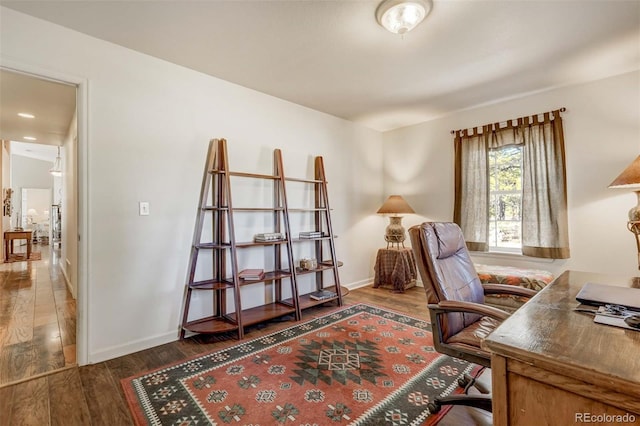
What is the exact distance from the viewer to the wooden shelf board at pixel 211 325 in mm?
2443

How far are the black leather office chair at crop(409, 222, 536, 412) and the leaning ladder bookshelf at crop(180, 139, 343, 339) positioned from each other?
63.7 inches

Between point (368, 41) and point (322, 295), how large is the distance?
258 cm

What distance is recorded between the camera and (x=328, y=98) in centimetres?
337

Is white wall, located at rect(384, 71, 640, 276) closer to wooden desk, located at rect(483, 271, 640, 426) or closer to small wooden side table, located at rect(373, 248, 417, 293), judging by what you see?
small wooden side table, located at rect(373, 248, 417, 293)

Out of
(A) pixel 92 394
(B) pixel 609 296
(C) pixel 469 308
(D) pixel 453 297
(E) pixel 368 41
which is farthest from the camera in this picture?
(E) pixel 368 41

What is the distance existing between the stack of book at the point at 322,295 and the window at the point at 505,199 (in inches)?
80.9

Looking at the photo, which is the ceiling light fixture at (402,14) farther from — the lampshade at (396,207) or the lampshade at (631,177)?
the lampshade at (396,207)

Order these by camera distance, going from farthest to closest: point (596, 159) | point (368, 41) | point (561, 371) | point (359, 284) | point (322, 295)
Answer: point (359, 284) → point (322, 295) → point (596, 159) → point (368, 41) → point (561, 371)

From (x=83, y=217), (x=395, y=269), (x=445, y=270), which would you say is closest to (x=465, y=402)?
(x=445, y=270)

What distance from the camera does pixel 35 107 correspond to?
3.22 m

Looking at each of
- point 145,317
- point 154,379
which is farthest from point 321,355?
point 145,317

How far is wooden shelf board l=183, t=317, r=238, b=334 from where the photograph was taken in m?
2.44

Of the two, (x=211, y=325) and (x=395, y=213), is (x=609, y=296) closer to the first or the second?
(x=211, y=325)

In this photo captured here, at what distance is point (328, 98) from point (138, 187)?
2180 mm
